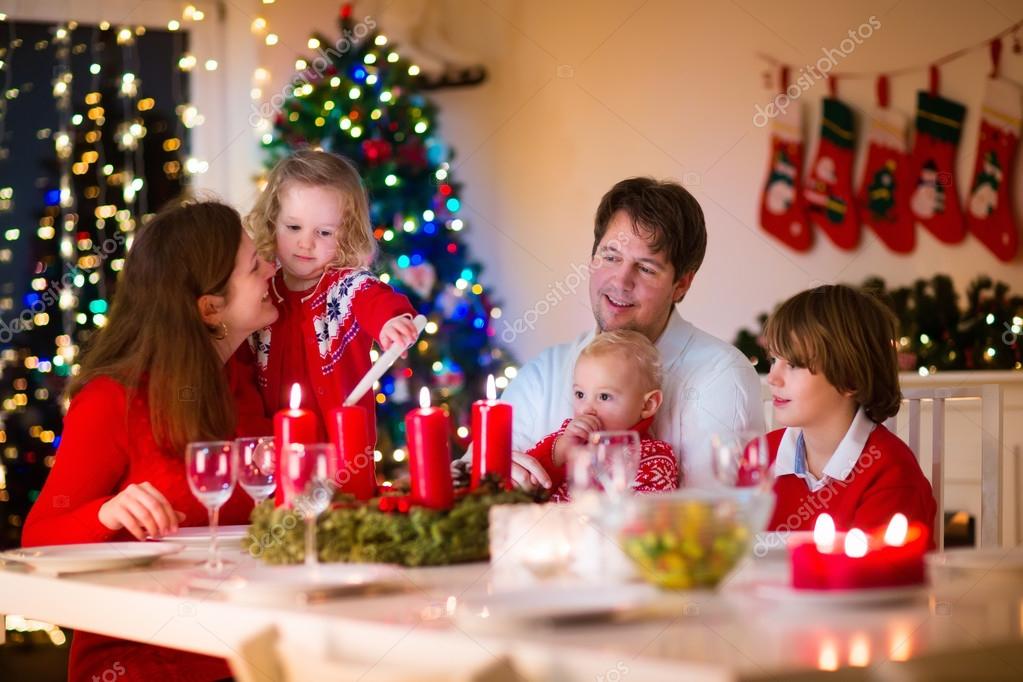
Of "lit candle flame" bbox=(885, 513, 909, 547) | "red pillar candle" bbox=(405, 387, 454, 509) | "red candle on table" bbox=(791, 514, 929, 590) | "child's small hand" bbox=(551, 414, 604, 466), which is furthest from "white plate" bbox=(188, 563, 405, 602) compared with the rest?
"child's small hand" bbox=(551, 414, 604, 466)

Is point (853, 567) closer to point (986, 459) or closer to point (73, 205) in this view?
point (986, 459)

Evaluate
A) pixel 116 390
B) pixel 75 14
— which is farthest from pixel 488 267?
pixel 116 390

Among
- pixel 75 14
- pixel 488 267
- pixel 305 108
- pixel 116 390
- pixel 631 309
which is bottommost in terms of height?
pixel 116 390

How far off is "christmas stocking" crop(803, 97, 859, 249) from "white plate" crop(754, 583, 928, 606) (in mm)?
3968

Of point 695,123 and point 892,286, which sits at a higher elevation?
point 695,123

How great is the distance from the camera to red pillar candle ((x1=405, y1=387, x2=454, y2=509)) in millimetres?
1563

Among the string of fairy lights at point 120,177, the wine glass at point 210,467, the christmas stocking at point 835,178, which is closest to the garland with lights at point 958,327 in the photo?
the christmas stocking at point 835,178

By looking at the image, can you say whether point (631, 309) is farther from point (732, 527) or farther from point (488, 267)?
point (488, 267)

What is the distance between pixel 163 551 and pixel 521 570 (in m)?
0.57

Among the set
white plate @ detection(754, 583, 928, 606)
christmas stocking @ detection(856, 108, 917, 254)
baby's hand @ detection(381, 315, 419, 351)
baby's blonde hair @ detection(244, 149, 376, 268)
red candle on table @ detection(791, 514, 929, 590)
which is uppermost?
christmas stocking @ detection(856, 108, 917, 254)

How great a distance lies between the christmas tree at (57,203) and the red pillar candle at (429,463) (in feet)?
11.0

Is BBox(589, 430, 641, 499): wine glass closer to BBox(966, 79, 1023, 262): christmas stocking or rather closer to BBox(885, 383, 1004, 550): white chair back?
BBox(885, 383, 1004, 550): white chair back

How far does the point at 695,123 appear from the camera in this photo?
5.44 metres

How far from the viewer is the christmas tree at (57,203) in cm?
470
